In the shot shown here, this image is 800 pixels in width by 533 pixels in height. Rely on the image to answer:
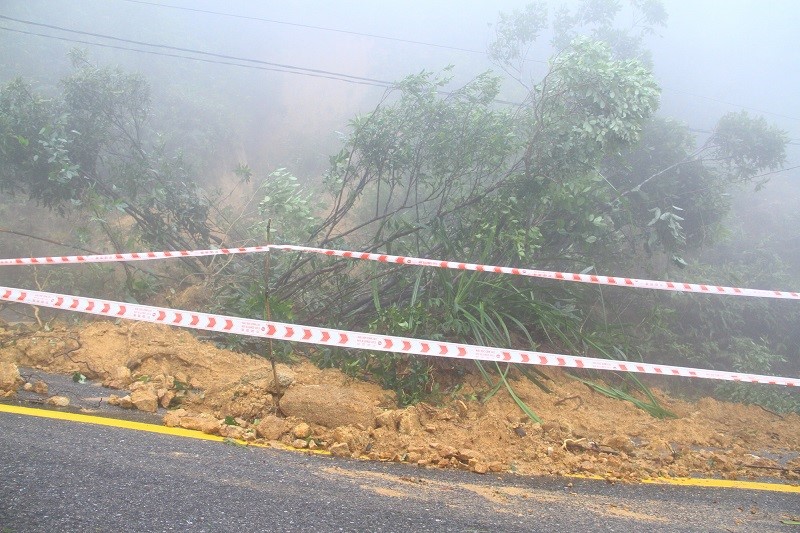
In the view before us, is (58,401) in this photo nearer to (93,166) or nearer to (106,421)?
(106,421)

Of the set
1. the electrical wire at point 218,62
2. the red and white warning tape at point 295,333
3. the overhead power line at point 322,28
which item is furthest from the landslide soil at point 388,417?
the overhead power line at point 322,28

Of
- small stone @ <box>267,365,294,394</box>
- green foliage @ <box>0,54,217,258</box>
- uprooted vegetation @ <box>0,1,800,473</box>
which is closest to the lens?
small stone @ <box>267,365,294,394</box>

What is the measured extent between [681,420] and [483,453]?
9.64ft

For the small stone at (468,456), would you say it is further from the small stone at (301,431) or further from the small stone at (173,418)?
the small stone at (173,418)

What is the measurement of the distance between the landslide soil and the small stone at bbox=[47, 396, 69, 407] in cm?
35

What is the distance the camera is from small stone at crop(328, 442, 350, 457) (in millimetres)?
4332

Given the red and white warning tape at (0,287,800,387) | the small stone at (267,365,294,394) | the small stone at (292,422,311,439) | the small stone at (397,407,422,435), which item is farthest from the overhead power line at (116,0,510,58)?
the small stone at (292,422,311,439)

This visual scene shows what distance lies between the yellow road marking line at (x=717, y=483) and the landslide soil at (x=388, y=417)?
3.9 inches

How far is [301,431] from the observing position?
15.2ft

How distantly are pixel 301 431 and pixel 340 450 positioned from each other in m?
0.42

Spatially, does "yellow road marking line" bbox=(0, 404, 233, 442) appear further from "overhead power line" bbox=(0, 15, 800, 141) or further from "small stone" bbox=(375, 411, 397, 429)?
"overhead power line" bbox=(0, 15, 800, 141)

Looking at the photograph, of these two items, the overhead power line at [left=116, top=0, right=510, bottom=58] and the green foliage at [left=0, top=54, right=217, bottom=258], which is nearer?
the green foliage at [left=0, top=54, right=217, bottom=258]

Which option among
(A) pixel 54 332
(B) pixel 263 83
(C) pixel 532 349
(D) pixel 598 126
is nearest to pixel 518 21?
(B) pixel 263 83

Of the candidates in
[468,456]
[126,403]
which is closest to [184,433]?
[126,403]
